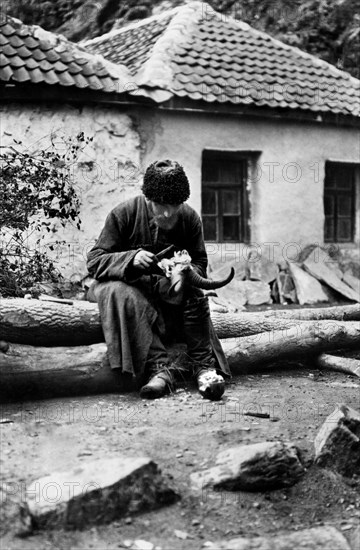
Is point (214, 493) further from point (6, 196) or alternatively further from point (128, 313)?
point (6, 196)

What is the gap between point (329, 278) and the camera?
11.6 m

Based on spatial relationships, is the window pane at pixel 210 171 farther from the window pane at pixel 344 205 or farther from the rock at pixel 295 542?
the rock at pixel 295 542

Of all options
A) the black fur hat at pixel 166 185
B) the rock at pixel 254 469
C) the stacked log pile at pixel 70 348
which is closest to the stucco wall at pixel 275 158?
the stacked log pile at pixel 70 348

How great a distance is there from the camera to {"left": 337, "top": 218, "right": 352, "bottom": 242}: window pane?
12945 millimetres

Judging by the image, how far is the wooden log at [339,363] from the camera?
6336 millimetres

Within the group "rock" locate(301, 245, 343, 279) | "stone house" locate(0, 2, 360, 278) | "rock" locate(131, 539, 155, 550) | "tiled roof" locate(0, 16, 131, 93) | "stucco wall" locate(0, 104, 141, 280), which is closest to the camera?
"rock" locate(131, 539, 155, 550)

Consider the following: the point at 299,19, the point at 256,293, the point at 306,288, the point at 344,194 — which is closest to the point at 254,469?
the point at 256,293

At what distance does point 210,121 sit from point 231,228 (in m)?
1.72

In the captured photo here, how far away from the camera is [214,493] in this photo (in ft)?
12.5

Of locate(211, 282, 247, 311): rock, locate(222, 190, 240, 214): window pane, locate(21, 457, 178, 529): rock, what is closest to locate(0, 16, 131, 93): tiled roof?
locate(222, 190, 240, 214): window pane

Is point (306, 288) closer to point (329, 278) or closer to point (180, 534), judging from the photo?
point (329, 278)

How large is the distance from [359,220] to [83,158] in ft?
17.6

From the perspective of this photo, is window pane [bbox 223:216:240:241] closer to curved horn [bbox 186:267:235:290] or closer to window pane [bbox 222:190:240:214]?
window pane [bbox 222:190:240:214]

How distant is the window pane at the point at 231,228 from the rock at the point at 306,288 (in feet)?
3.39
